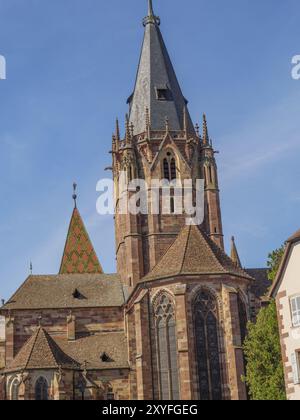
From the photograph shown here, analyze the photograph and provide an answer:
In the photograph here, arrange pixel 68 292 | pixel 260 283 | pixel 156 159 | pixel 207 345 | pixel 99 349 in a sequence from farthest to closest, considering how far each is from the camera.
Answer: pixel 156 159
pixel 68 292
pixel 260 283
pixel 99 349
pixel 207 345

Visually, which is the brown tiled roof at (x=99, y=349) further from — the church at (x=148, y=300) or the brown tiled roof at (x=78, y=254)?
the brown tiled roof at (x=78, y=254)

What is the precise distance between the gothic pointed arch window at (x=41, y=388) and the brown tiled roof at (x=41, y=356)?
2.72ft

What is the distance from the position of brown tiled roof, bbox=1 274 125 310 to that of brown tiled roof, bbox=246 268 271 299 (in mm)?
9766

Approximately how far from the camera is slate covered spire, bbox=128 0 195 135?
61000mm

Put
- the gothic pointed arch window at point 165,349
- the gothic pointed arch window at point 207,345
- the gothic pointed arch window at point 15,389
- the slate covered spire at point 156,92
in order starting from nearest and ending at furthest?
the gothic pointed arch window at point 207,345, the gothic pointed arch window at point 165,349, the gothic pointed arch window at point 15,389, the slate covered spire at point 156,92

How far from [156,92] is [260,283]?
17.6m

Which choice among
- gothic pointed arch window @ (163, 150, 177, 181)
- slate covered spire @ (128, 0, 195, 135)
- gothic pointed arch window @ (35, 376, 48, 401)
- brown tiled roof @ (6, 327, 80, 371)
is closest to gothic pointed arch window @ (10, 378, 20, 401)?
brown tiled roof @ (6, 327, 80, 371)

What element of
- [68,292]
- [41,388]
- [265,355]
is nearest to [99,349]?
[41,388]

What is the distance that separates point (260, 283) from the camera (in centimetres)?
5650

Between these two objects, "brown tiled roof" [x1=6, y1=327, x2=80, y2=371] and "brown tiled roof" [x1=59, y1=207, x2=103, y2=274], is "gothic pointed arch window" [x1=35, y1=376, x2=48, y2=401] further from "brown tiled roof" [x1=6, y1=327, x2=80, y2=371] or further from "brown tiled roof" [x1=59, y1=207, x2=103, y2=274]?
"brown tiled roof" [x1=59, y1=207, x2=103, y2=274]

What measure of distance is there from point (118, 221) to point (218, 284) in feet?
47.1

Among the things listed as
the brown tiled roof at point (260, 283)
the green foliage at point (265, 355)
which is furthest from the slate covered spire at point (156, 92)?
the green foliage at point (265, 355)

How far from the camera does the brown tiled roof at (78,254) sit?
66037 mm

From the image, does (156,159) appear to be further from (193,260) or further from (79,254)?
(79,254)
